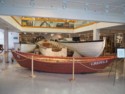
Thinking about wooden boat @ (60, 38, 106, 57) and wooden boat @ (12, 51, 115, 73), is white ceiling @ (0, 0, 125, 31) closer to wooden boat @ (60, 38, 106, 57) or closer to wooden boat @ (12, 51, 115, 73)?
wooden boat @ (12, 51, 115, 73)

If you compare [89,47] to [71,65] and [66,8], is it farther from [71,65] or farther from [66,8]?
[66,8]

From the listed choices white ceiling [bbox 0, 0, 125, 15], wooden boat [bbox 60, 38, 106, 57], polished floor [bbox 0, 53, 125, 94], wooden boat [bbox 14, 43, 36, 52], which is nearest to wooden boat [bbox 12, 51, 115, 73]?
polished floor [bbox 0, 53, 125, 94]

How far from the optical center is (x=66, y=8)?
5828mm

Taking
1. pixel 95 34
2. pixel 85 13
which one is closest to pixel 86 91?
pixel 85 13

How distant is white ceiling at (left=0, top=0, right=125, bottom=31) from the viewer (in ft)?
17.4

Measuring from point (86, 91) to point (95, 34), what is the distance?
849 centimetres

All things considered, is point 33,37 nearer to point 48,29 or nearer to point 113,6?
point 48,29

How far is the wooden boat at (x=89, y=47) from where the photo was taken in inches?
407

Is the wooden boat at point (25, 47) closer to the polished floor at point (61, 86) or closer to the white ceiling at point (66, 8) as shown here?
the polished floor at point (61, 86)

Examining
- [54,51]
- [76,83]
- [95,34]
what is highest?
[95,34]

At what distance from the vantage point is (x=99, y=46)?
1036 centimetres

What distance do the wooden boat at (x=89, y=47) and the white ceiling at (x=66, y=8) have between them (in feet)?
13.0

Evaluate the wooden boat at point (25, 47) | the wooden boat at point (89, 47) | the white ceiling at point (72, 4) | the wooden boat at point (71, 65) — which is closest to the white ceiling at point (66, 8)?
the white ceiling at point (72, 4)

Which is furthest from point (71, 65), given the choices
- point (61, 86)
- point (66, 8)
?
point (66, 8)
